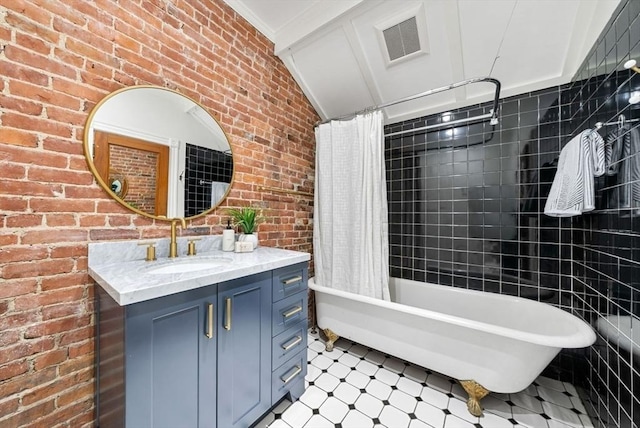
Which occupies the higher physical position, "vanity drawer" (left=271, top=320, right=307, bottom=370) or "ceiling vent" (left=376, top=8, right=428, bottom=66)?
"ceiling vent" (left=376, top=8, right=428, bottom=66)

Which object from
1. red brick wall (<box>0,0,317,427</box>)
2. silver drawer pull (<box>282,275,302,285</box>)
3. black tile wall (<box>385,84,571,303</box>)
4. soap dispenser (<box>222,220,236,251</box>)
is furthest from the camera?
black tile wall (<box>385,84,571,303</box>)

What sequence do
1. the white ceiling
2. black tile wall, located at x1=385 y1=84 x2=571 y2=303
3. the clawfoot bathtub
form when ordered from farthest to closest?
black tile wall, located at x1=385 y1=84 x2=571 y2=303 → the white ceiling → the clawfoot bathtub

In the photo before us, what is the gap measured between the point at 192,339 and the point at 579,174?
2.19m

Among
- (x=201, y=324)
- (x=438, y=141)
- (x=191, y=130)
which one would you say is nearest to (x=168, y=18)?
(x=191, y=130)

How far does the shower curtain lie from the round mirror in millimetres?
876

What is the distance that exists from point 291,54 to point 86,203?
6.35ft

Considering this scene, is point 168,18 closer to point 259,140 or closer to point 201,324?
point 259,140

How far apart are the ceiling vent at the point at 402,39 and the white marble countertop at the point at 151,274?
1.79 m

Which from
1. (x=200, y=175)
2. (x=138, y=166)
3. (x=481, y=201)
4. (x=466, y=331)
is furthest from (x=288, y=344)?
(x=481, y=201)

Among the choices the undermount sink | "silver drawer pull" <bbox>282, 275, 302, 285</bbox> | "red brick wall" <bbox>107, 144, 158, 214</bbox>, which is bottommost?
"silver drawer pull" <bbox>282, 275, 302, 285</bbox>

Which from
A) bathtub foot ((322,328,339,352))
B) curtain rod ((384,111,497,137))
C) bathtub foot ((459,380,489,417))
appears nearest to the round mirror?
bathtub foot ((322,328,339,352))

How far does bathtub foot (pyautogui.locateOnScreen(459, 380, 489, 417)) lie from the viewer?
4.56 feet

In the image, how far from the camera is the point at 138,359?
0.83 meters

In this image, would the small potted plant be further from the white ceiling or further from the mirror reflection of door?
the white ceiling
